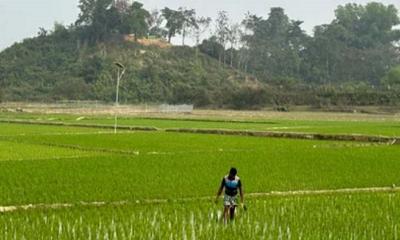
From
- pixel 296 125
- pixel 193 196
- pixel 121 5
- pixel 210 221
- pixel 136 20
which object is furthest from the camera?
pixel 121 5

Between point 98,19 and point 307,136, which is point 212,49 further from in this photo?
point 307,136

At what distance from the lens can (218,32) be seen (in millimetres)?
101250

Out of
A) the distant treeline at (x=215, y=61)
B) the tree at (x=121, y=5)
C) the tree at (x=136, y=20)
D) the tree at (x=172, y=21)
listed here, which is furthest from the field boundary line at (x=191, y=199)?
the tree at (x=172, y=21)

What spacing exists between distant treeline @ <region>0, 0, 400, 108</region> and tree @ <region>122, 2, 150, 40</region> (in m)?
0.14

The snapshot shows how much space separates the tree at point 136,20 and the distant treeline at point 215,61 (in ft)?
0.47

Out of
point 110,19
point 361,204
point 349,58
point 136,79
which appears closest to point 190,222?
point 361,204

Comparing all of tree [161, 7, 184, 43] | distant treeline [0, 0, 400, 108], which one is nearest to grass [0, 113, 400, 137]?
distant treeline [0, 0, 400, 108]

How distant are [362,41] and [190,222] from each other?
326ft

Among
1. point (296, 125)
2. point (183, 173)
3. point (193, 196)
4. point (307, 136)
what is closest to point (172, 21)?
point (296, 125)

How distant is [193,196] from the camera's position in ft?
39.3

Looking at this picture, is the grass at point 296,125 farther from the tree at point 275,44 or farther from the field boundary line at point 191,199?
the tree at point 275,44

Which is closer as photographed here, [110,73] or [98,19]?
[110,73]

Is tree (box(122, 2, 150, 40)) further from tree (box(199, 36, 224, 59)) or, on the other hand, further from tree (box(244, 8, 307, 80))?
tree (box(244, 8, 307, 80))

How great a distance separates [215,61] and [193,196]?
273 ft
